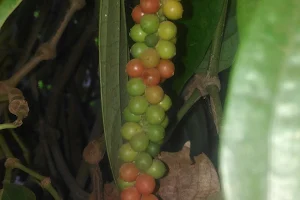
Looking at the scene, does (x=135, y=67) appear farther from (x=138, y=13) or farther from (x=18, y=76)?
(x=18, y=76)

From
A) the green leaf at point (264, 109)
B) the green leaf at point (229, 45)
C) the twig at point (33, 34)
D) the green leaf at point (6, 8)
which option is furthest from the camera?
the twig at point (33, 34)

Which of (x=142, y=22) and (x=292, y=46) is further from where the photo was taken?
(x=142, y=22)

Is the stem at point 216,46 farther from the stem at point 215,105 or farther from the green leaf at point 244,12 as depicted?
the green leaf at point 244,12

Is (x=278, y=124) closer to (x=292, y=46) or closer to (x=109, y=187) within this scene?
(x=292, y=46)

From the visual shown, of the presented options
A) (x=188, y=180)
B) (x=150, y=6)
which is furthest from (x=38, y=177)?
(x=150, y=6)

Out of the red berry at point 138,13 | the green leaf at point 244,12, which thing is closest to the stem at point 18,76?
the red berry at point 138,13

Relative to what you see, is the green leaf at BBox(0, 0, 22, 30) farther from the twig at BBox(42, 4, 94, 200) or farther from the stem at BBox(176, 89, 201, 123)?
the twig at BBox(42, 4, 94, 200)

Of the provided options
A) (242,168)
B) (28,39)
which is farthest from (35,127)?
(242,168)
